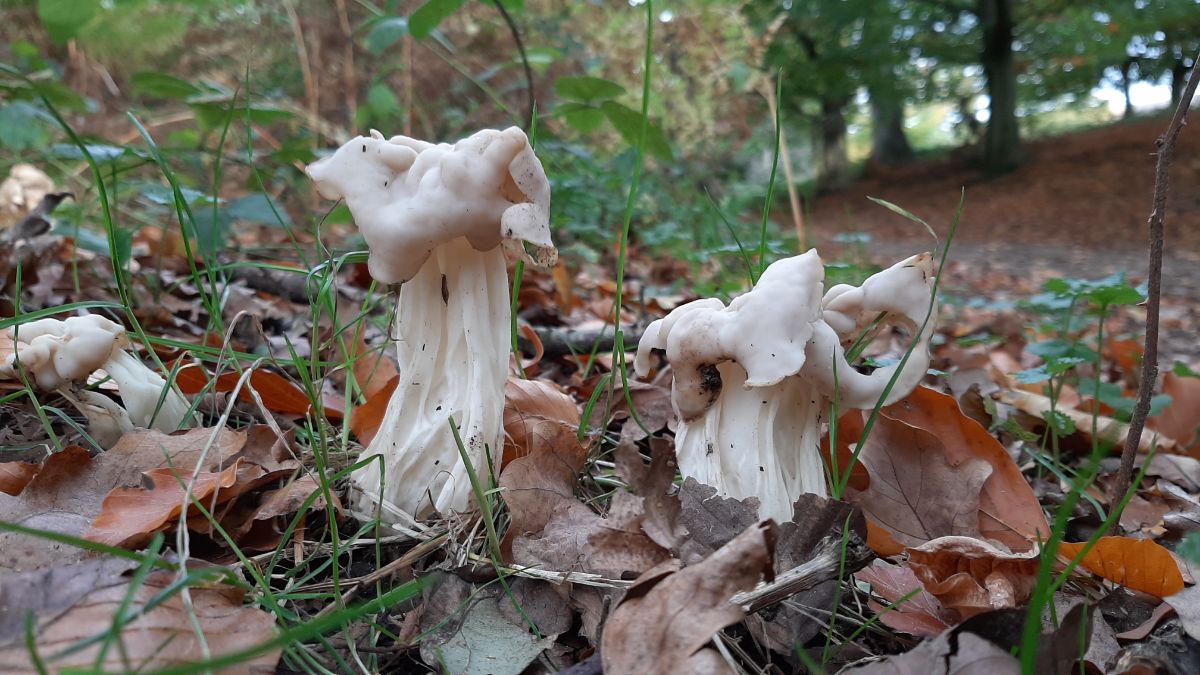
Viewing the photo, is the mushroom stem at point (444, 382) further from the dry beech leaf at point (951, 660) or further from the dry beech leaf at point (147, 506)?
the dry beech leaf at point (951, 660)

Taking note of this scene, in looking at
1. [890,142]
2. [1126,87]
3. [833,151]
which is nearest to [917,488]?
[833,151]

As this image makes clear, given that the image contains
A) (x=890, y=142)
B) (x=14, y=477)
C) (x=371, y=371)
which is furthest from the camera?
(x=890, y=142)

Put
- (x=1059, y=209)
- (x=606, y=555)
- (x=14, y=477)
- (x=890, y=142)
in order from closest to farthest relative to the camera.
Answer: (x=606, y=555) → (x=14, y=477) → (x=1059, y=209) → (x=890, y=142)

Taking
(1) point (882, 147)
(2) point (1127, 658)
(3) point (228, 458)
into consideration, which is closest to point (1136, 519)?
(2) point (1127, 658)

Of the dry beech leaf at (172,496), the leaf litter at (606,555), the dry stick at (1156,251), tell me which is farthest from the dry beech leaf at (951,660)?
the dry beech leaf at (172,496)

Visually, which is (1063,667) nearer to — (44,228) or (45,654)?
(45,654)

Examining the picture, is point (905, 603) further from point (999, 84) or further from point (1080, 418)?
point (999, 84)

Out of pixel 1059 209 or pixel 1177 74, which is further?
pixel 1177 74
